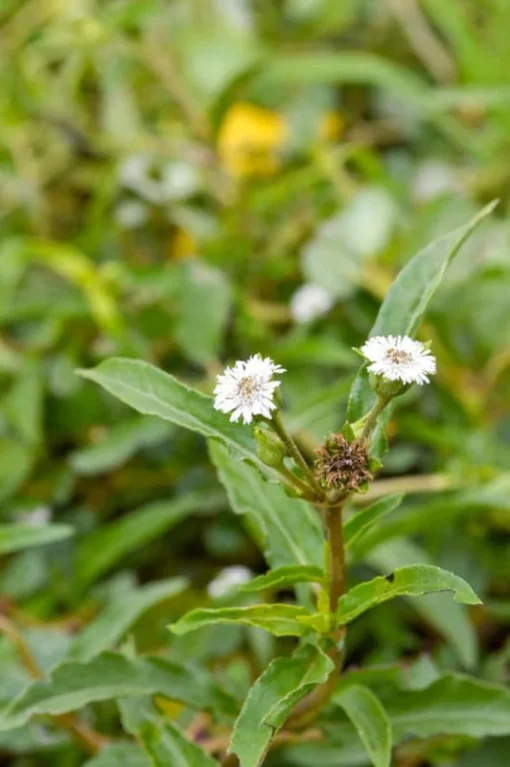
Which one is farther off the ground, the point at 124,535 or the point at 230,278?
the point at 230,278

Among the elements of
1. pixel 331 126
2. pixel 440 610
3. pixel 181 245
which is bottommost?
pixel 440 610

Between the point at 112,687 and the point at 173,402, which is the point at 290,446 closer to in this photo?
the point at 173,402

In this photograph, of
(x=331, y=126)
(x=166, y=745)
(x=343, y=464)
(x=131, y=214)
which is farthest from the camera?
(x=331, y=126)

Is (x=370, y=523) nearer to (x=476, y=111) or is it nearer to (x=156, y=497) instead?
(x=156, y=497)

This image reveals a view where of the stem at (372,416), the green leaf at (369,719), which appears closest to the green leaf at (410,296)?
the stem at (372,416)

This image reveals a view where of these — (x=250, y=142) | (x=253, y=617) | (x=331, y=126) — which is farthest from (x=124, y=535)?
(x=331, y=126)

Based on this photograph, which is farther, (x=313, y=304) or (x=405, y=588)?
(x=313, y=304)

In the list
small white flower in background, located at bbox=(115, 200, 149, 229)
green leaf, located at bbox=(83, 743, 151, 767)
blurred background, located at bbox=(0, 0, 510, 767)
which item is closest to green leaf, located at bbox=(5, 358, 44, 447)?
blurred background, located at bbox=(0, 0, 510, 767)

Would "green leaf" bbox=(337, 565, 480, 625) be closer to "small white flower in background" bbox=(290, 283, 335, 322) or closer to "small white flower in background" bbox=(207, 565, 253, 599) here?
"small white flower in background" bbox=(207, 565, 253, 599)
